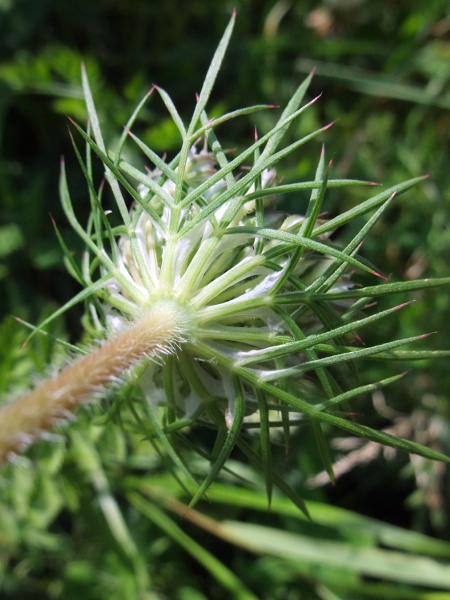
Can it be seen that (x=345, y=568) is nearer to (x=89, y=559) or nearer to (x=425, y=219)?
(x=89, y=559)

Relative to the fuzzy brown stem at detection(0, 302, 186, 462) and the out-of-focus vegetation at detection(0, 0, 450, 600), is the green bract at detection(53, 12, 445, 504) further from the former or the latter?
the out-of-focus vegetation at detection(0, 0, 450, 600)

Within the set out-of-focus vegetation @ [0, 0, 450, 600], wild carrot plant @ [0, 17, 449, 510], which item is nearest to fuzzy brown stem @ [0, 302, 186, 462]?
wild carrot plant @ [0, 17, 449, 510]

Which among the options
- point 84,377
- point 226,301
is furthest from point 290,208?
point 84,377

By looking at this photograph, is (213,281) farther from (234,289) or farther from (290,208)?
(290,208)

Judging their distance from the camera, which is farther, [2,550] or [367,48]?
[367,48]

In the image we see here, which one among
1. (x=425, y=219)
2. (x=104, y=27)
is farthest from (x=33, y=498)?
(x=104, y=27)
